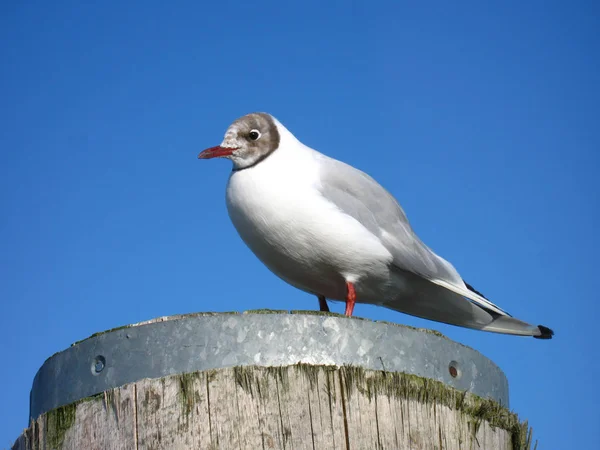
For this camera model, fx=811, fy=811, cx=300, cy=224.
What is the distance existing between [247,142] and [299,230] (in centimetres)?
93

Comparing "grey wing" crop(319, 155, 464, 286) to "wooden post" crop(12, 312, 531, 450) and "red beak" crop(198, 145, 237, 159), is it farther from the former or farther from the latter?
"wooden post" crop(12, 312, 531, 450)

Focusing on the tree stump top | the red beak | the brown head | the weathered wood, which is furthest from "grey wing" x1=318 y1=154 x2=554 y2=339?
the weathered wood

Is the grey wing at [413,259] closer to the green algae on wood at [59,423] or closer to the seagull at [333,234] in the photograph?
the seagull at [333,234]

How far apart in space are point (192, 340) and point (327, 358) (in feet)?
1.70

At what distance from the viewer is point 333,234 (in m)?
5.04

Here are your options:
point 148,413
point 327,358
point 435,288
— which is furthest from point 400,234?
point 148,413

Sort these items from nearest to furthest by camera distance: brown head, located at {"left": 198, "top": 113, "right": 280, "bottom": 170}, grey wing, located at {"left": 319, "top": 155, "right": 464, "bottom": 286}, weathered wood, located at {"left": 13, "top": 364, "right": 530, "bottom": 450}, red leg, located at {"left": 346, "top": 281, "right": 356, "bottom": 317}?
weathered wood, located at {"left": 13, "top": 364, "right": 530, "bottom": 450} < red leg, located at {"left": 346, "top": 281, "right": 356, "bottom": 317} < grey wing, located at {"left": 319, "top": 155, "right": 464, "bottom": 286} < brown head, located at {"left": 198, "top": 113, "right": 280, "bottom": 170}

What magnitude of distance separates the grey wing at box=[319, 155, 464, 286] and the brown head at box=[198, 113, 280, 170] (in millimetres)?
390

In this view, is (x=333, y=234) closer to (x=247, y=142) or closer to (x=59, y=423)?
(x=247, y=142)

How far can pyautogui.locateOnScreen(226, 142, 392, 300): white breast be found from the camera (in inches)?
198

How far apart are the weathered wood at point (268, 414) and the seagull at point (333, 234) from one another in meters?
1.98

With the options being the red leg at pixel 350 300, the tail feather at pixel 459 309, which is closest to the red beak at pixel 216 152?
the red leg at pixel 350 300

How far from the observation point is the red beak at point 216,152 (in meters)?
5.57

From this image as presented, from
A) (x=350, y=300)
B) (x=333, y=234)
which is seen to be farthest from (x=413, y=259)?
(x=333, y=234)
